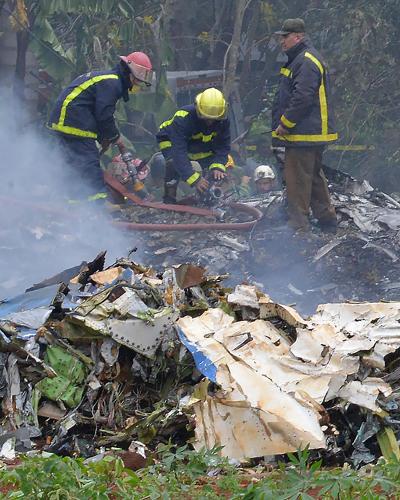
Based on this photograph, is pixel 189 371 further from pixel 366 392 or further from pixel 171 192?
pixel 171 192

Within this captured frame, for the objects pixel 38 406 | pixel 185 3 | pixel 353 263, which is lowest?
pixel 353 263

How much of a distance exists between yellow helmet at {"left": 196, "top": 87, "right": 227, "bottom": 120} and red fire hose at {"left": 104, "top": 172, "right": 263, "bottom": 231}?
977mm

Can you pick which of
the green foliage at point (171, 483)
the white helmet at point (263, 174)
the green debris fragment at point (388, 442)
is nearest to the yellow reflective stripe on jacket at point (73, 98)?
the white helmet at point (263, 174)

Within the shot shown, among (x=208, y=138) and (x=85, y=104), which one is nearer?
(x=85, y=104)

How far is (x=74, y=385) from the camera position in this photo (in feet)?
16.4

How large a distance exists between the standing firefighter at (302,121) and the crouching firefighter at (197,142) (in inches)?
28.4

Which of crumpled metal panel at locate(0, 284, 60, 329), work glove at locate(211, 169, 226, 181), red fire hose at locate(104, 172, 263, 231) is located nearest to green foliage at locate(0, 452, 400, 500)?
crumpled metal panel at locate(0, 284, 60, 329)

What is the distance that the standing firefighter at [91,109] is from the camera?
9461mm

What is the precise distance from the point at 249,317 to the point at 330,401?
1.00 metres

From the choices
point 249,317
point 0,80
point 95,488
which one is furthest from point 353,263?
point 0,80

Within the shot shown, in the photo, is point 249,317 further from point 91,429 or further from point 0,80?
point 0,80

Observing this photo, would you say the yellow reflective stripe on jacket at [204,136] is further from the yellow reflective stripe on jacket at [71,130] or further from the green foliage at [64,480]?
the green foliage at [64,480]

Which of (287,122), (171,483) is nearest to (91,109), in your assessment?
(287,122)

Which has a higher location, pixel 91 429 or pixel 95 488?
pixel 95 488
